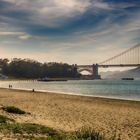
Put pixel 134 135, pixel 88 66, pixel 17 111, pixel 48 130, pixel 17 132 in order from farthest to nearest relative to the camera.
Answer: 1. pixel 88 66
2. pixel 17 111
3. pixel 134 135
4. pixel 48 130
5. pixel 17 132

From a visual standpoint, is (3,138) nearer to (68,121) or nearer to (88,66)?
(68,121)

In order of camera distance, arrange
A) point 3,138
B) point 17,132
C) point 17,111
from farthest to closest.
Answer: point 17,111 < point 17,132 < point 3,138

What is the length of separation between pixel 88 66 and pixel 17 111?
176283 mm

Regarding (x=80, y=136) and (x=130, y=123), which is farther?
(x=130, y=123)

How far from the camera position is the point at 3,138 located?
11.8m

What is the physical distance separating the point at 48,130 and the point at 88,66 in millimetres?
182902

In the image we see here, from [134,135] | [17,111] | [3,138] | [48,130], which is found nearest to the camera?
[3,138]

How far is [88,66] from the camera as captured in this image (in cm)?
19700

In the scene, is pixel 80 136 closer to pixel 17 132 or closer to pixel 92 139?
pixel 92 139

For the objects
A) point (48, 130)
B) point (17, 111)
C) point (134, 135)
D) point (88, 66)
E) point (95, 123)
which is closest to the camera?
point (48, 130)

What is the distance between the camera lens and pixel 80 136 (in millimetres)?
12227

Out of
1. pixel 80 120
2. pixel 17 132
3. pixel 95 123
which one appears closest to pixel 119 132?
pixel 95 123

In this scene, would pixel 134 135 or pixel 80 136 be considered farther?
pixel 134 135

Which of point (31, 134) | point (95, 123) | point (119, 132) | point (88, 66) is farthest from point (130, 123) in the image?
point (88, 66)
